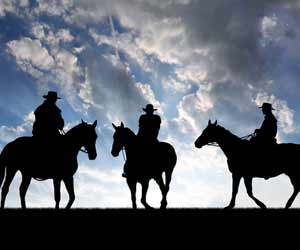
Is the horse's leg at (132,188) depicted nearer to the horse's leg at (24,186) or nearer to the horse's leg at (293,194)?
the horse's leg at (24,186)

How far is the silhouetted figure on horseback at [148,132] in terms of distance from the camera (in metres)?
17.7

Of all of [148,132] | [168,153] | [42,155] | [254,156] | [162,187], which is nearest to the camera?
[42,155]

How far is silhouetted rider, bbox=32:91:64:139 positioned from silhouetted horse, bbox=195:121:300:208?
5.49 m

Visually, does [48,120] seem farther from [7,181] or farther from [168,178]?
[168,178]

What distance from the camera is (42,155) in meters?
16.9

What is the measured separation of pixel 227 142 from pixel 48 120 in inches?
274

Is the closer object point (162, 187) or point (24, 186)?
point (24, 186)

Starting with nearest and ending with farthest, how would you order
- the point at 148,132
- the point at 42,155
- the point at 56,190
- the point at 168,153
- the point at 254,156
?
the point at 56,190 < the point at 42,155 < the point at 254,156 < the point at 148,132 < the point at 168,153
